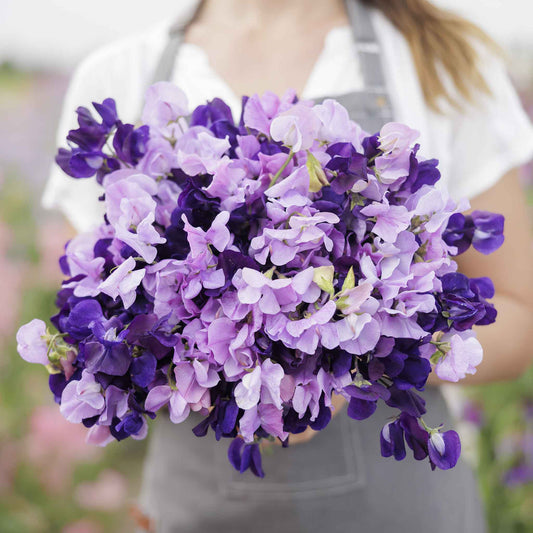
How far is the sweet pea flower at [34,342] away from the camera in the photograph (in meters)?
0.48

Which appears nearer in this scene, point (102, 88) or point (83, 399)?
point (83, 399)

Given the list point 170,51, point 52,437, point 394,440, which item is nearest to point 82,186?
point 170,51

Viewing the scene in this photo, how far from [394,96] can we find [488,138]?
Result: 0.16 metres

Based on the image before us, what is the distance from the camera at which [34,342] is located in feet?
1.59

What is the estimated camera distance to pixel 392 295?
443 millimetres

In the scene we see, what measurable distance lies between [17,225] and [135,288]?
70.6 inches

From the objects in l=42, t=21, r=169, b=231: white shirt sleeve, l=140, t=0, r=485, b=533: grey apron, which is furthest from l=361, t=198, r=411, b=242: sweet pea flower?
l=42, t=21, r=169, b=231: white shirt sleeve

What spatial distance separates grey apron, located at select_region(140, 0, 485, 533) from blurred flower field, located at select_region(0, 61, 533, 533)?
2.31 feet

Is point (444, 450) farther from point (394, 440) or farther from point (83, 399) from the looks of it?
point (83, 399)

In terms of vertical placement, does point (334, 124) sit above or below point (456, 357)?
above

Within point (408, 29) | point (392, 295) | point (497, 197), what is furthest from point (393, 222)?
point (408, 29)

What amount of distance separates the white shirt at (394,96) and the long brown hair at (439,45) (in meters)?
0.02

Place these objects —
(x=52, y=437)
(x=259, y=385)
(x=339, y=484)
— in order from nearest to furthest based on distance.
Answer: (x=259, y=385)
(x=339, y=484)
(x=52, y=437)

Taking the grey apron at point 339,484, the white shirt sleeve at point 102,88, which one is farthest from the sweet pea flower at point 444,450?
the white shirt sleeve at point 102,88
